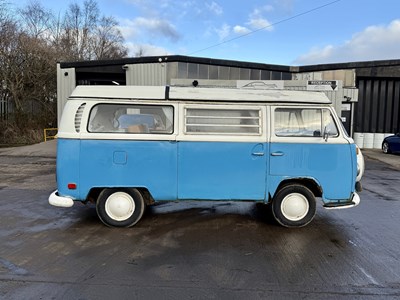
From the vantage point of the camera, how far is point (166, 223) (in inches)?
239

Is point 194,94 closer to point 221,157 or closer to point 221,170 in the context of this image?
point 221,157

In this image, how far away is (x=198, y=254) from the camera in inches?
185

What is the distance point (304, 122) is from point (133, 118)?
2784mm

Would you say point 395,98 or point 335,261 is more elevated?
point 395,98

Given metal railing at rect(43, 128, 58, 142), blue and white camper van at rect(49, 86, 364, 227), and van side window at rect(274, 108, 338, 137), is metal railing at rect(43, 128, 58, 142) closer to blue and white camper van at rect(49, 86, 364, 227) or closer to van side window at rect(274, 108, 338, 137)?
blue and white camper van at rect(49, 86, 364, 227)

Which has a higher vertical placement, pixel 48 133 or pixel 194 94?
pixel 194 94

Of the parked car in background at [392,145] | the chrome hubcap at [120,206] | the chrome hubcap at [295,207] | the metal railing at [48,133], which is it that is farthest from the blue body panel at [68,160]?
the metal railing at [48,133]

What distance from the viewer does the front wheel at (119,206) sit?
18.8 ft

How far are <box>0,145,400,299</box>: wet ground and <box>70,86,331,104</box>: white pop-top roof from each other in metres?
2.12

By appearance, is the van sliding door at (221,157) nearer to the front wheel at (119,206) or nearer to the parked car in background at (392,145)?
the front wheel at (119,206)

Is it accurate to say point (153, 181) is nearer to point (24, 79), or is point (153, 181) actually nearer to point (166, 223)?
point (166, 223)

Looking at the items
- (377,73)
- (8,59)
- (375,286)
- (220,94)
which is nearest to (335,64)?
(377,73)

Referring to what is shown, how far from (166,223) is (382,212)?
4.30m

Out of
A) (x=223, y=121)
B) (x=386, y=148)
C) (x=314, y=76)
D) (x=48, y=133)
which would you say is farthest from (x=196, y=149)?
(x=48, y=133)
